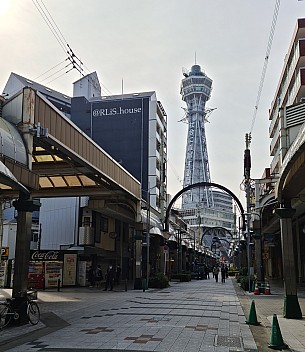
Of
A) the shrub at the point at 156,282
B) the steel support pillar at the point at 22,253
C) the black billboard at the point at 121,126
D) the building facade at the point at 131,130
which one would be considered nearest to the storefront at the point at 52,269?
the shrub at the point at 156,282

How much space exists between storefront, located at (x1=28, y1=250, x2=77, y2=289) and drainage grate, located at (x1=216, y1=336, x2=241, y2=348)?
1825 cm

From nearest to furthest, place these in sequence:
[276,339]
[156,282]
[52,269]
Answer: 1. [276,339]
2. [52,269]
3. [156,282]

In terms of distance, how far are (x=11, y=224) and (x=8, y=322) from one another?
2184cm

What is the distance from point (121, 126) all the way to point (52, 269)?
133ft

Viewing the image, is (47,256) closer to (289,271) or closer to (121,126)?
(289,271)

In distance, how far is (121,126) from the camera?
224ft

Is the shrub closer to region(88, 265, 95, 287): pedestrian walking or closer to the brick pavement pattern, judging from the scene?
region(88, 265, 95, 287): pedestrian walking

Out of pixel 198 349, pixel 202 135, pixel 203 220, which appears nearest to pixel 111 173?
pixel 198 349

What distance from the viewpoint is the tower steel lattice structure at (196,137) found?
167875mm

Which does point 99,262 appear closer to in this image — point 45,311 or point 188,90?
point 45,311

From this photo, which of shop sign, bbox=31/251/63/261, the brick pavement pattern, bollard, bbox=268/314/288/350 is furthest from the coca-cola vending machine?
bollard, bbox=268/314/288/350

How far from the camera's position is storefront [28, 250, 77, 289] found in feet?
95.9

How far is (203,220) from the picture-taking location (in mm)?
151375

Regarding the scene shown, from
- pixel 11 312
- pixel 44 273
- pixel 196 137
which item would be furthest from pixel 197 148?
pixel 11 312
